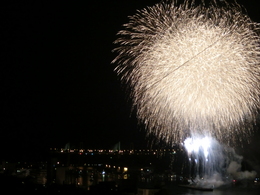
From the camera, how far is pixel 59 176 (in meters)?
28.4

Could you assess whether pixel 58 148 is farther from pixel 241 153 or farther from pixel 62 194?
pixel 62 194

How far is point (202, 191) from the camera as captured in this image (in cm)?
5422

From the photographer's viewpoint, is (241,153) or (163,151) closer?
(241,153)

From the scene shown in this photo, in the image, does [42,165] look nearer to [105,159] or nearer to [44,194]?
[105,159]

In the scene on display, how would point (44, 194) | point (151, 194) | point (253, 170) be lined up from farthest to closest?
point (253, 170) < point (151, 194) < point (44, 194)

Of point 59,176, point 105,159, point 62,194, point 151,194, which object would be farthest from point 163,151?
point 62,194

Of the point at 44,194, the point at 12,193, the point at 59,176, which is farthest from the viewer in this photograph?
the point at 59,176

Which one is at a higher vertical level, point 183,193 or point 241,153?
point 241,153

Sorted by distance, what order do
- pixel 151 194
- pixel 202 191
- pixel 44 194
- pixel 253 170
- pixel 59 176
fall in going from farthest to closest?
pixel 253 170 < pixel 202 191 < pixel 59 176 < pixel 151 194 < pixel 44 194

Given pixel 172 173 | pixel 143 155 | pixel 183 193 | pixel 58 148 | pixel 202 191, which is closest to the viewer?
pixel 183 193

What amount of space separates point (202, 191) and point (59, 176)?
105ft

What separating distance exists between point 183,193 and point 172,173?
29828mm

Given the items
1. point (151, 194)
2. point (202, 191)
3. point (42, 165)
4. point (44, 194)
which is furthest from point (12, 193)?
point (42, 165)

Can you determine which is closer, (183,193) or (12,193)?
(12,193)
